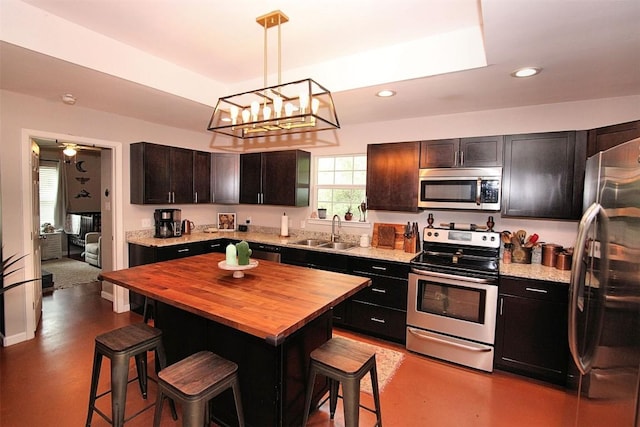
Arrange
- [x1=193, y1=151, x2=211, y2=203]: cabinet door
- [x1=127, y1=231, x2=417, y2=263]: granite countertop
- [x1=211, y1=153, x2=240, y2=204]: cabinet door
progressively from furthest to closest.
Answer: [x1=211, y1=153, x2=240, y2=204]: cabinet door < [x1=193, y1=151, x2=211, y2=203]: cabinet door < [x1=127, y1=231, x2=417, y2=263]: granite countertop

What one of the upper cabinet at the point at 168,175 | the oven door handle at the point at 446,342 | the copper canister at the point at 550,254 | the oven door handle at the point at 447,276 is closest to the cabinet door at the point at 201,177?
A: the upper cabinet at the point at 168,175

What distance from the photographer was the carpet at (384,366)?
8.56 feet

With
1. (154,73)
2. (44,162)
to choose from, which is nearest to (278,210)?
(154,73)

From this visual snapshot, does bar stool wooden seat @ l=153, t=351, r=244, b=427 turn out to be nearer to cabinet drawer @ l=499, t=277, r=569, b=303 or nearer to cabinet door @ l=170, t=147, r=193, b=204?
cabinet drawer @ l=499, t=277, r=569, b=303

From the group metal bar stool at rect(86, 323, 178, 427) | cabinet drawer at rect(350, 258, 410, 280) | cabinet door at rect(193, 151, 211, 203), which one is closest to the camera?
metal bar stool at rect(86, 323, 178, 427)

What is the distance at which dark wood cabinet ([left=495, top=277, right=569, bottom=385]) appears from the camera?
2566mm

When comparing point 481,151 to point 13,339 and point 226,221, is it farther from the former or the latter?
point 13,339

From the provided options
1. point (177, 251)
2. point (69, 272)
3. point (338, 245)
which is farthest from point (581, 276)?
point (69, 272)

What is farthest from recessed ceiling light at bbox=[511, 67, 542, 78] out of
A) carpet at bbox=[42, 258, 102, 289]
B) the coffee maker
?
carpet at bbox=[42, 258, 102, 289]

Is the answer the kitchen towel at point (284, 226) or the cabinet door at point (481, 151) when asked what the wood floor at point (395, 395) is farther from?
the kitchen towel at point (284, 226)

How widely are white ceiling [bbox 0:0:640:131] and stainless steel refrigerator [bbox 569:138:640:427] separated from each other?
87 centimetres

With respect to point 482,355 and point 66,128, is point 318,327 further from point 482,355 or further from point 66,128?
point 66,128

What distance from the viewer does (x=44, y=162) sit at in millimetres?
7301

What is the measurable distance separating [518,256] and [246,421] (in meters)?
2.86
